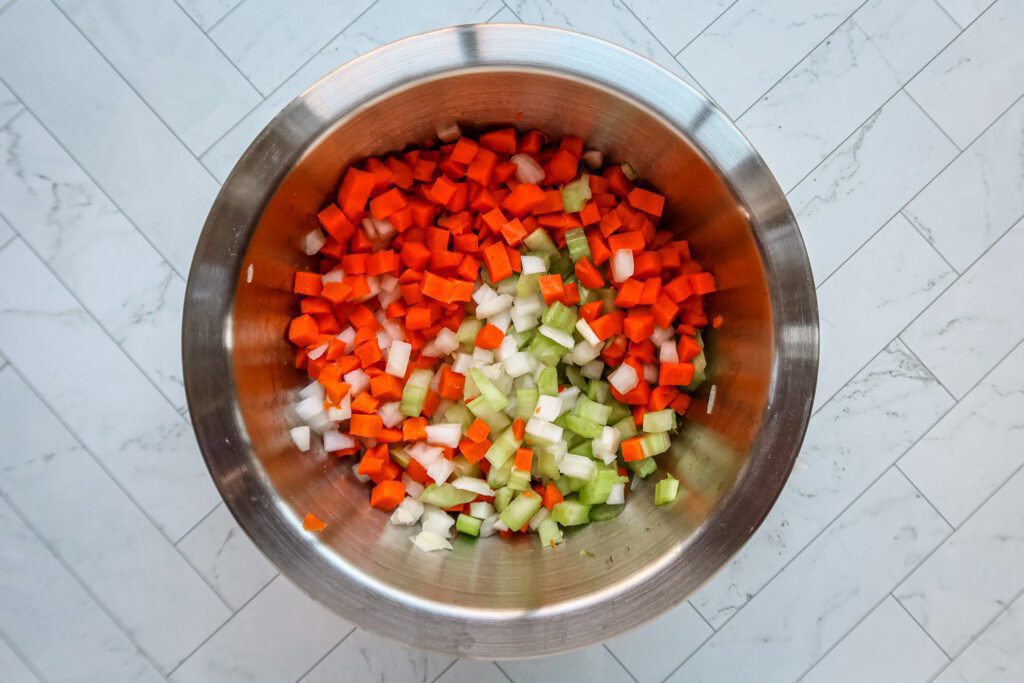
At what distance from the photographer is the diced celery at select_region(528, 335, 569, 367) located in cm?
118

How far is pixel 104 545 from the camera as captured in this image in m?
1.38

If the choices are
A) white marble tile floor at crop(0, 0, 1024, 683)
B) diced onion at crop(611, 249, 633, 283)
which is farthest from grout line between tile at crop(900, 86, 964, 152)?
diced onion at crop(611, 249, 633, 283)

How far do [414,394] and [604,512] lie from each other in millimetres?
354

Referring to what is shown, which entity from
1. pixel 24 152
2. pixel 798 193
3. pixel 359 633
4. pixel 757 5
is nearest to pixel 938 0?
pixel 757 5

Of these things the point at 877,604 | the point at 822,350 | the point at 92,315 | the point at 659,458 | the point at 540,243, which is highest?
the point at 92,315

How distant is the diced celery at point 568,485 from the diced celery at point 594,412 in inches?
3.9

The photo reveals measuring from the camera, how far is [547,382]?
1.18 m

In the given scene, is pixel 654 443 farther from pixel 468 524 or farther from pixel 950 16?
pixel 950 16

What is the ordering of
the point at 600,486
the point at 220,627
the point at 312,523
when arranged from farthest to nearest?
1. the point at 220,627
2. the point at 600,486
3. the point at 312,523

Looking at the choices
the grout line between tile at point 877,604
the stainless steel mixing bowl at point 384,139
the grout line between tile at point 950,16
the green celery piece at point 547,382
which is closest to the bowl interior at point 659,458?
the stainless steel mixing bowl at point 384,139

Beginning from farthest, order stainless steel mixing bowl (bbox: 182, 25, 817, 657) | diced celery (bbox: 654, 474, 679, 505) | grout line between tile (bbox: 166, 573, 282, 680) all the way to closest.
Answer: grout line between tile (bbox: 166, 573, 282, 680) → diced celery (bbox: 654, 474, 679, 505) → stainless steel mixing bowl (bbox: 182, 25, 817, 657)

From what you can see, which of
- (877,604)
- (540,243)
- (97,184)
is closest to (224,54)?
(97,184)

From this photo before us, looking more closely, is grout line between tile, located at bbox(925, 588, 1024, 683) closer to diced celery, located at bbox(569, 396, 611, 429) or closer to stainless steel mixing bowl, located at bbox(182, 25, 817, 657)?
stainless steel mixing bowl, located at bbox(182, 25, 817, 657)

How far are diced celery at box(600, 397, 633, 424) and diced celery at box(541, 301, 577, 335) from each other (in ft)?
0.44
